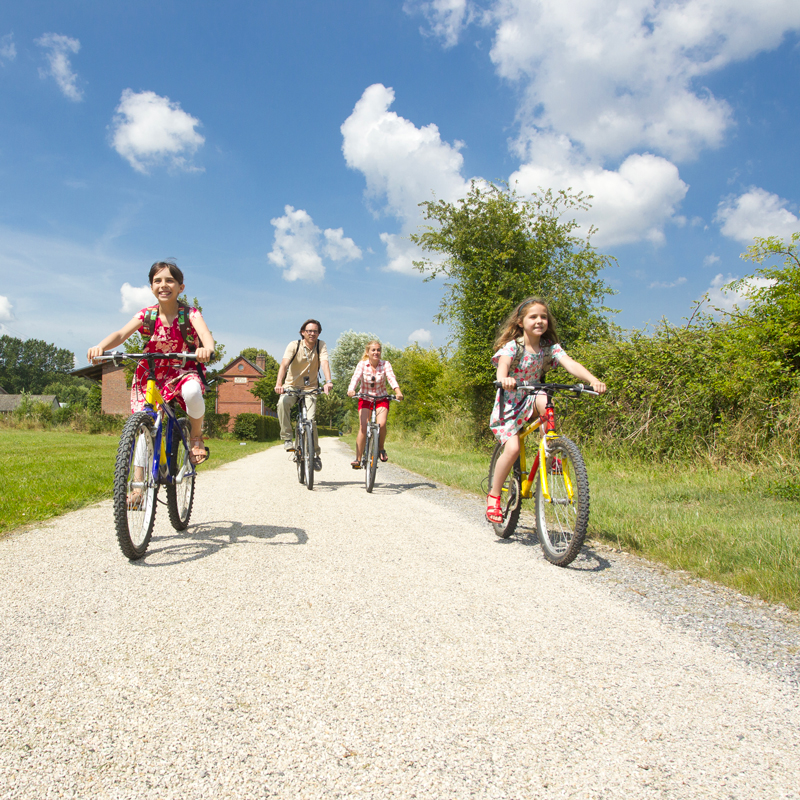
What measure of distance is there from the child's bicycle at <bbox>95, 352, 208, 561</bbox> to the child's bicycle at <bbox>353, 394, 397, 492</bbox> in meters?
3.25

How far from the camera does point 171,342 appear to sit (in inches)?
159

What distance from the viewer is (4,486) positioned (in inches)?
235

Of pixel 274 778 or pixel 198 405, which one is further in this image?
pixel 198 405

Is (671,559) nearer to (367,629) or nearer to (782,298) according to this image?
(367,629)

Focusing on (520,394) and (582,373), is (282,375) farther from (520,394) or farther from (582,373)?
(582,373)

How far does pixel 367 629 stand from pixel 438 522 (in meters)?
2.57

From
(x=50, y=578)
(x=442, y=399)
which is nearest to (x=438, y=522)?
(x=50, y=578)

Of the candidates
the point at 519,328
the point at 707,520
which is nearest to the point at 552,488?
the point at 519,328

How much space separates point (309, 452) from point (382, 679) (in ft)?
18.2

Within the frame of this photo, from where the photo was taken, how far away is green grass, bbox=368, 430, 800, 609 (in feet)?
10.3

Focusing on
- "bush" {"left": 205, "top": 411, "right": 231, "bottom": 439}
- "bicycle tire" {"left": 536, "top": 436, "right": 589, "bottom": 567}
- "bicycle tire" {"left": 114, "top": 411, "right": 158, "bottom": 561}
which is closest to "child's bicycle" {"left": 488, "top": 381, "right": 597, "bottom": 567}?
"bicycle tire" {"left": 536, "top": 436, "right": 589, "bottom": 567}

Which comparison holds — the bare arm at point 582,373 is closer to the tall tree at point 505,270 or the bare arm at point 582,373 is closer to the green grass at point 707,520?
the green grass at point 707,520

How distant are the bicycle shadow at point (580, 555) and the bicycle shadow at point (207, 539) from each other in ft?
5.55

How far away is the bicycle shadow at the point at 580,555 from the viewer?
3.44 m
